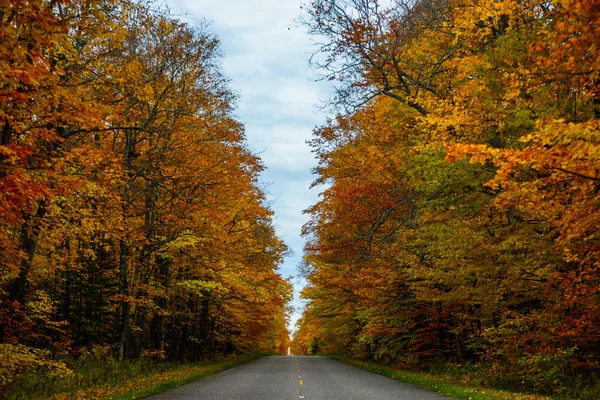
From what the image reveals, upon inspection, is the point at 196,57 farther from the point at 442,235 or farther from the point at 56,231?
the point at 442,235

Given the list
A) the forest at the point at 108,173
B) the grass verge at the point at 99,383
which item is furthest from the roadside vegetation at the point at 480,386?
the forest at the point at 108,173

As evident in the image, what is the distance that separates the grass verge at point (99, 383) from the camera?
991cm

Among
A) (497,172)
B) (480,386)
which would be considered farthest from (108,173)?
(480,386)

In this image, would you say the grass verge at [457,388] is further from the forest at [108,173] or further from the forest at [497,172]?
the forest at [108,173]

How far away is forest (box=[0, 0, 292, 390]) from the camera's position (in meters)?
7.54

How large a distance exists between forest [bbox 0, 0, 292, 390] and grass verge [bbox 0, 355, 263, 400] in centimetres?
Result: 42

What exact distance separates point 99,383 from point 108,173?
22.1 ft

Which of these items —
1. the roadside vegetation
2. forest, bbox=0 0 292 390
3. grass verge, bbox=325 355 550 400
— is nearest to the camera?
forest, bbox=0 0 292 390

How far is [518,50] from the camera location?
11.2m

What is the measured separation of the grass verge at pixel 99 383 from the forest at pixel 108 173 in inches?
16.7

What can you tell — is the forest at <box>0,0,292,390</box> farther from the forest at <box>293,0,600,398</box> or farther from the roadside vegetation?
the roadside vegetation

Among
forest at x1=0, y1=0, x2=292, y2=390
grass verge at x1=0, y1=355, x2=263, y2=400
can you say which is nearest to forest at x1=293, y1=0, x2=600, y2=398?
forest at x1=0, y1=0, x2=292, y2=390

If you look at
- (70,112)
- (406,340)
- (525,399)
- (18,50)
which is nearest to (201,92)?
(70,112)

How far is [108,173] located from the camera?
9344 millimetres
